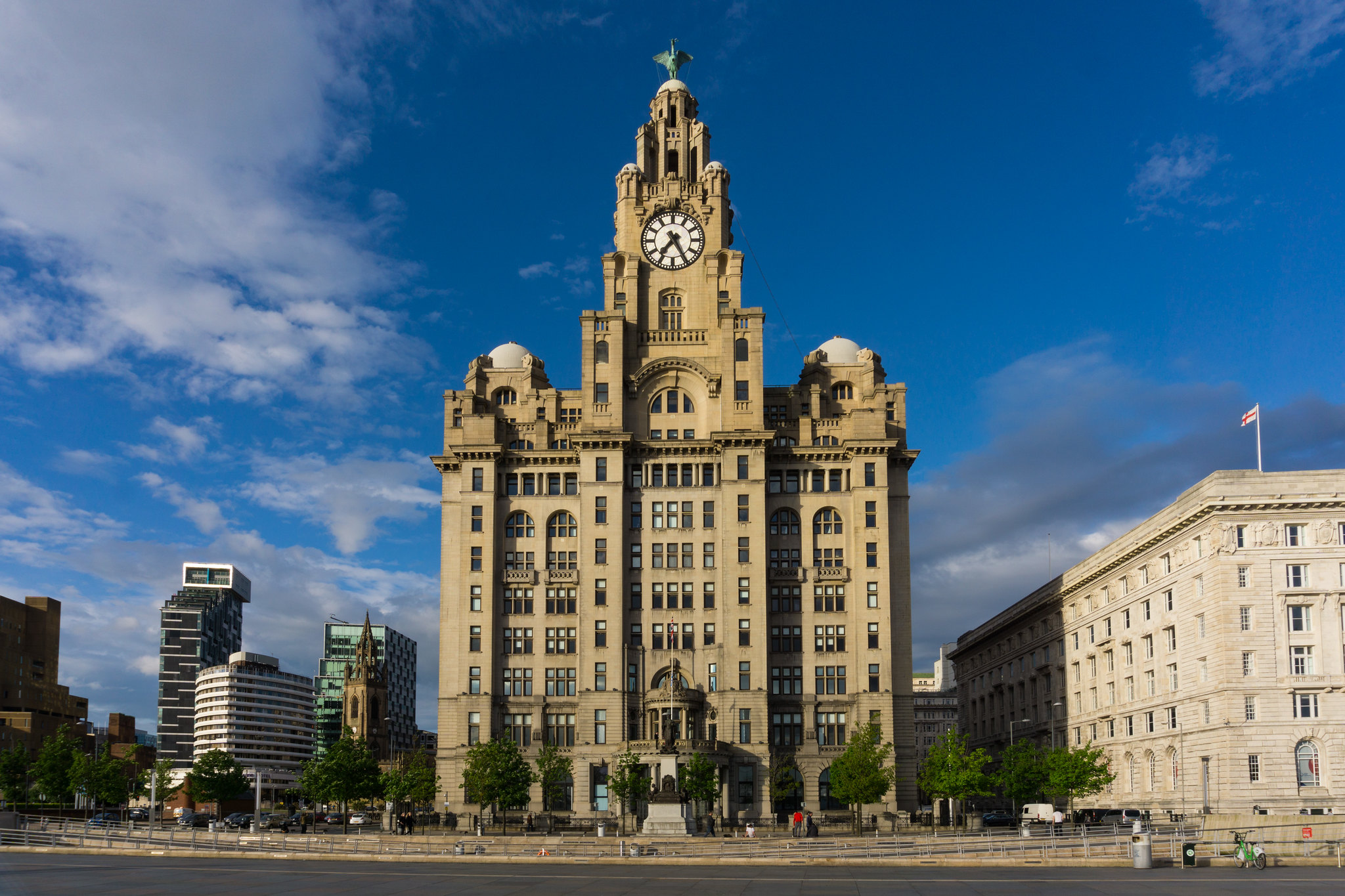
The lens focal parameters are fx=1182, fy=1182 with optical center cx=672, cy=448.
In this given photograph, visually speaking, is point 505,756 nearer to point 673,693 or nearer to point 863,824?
point 673,693

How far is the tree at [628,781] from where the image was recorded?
95.9 meters

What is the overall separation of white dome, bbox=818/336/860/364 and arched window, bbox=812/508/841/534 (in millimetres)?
17552

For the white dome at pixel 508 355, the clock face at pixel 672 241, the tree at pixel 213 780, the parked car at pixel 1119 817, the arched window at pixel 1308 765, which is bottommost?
the tree at pixel 213 780

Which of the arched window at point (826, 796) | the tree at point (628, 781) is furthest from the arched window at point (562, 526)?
the arched window at point (826, 796)

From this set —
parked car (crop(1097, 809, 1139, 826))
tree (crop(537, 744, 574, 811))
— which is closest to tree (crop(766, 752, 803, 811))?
tree (crop(537, 744, 574, 811))

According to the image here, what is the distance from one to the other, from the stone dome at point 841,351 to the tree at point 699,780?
46.3m

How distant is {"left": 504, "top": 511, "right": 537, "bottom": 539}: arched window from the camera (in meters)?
117

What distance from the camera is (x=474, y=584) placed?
116m

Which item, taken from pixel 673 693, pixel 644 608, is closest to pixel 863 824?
pixel 673 693

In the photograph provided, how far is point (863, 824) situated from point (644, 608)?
28.3 metres

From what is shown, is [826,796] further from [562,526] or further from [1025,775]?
[562,526]

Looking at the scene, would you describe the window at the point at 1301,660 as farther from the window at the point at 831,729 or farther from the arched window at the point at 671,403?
the arched window at the point at 671,403

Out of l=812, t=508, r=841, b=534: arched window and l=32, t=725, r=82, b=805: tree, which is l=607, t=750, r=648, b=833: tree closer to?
l=812, t=508, r=841, b=534: arched window

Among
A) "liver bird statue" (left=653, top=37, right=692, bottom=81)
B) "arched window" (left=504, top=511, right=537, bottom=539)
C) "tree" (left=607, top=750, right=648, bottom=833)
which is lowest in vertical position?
"tree" (left=607, top=750, right=648, bottom=833)
